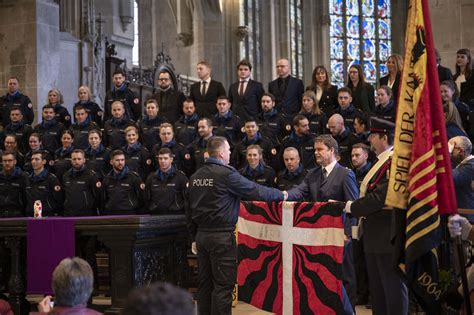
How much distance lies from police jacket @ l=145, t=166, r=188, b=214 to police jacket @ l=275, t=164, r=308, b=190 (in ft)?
3.90

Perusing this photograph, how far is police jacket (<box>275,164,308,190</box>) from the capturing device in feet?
34.2

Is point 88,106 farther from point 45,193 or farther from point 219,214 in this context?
point 219,214

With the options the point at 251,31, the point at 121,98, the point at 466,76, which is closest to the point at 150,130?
the point at 121,98

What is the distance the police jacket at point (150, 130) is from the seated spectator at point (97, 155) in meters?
0.58

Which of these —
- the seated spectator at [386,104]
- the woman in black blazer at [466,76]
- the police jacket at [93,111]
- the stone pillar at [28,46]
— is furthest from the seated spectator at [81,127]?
the woman in black blazer at [466,76]

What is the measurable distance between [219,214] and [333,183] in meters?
1.04

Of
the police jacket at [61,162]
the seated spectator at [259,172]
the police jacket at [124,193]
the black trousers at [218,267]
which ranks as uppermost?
the police jacket at [61,162]

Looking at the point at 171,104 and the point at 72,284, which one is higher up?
the point at 171,104

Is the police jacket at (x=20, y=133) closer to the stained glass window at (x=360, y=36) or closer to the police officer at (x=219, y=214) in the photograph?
the police officer at (x=219, y=214)

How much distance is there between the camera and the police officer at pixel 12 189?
11844 millimetres

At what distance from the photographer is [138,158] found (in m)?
11.9

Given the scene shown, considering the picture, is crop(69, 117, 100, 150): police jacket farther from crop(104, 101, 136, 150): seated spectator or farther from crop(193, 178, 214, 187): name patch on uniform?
crop(193, 178, 214, 187): name patch on uniform

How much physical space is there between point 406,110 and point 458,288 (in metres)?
1.28

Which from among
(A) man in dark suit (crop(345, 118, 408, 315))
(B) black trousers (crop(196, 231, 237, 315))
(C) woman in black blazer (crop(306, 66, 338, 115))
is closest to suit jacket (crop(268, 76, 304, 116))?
(C) woman in black blazer (crop(306, 66, 338, 115))
